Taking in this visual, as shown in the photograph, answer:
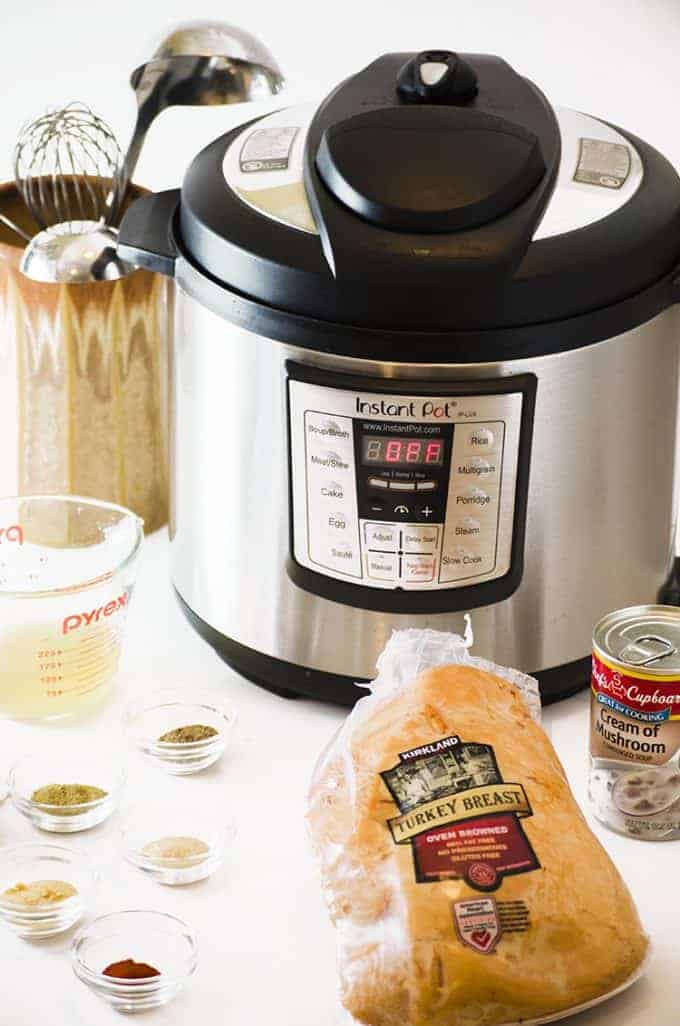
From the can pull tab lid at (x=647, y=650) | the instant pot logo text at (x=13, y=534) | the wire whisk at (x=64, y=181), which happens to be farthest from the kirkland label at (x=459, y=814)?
the wire whisk at (x=64, y=181)

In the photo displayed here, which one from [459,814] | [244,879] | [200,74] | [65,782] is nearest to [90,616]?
[65,782]

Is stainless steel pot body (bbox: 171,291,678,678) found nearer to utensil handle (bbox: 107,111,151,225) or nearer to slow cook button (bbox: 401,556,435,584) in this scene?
slow cook button (bbox: 401,556,435,584)

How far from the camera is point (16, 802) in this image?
1.01m

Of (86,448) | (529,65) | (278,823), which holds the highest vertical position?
(529,65)

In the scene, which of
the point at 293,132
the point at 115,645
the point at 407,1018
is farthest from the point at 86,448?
the point at 407,1018

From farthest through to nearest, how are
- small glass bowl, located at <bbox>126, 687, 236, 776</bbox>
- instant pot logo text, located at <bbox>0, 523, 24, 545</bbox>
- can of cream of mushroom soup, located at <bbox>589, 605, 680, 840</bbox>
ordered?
instant pot logo text, located at <bbox>0, 523, 24, 545</bbox> < small glass bowl, located at <bbox>126, 687, 236, 776</bbox> < can of cream of mushroom soup, located at <bbox>589, 605, 680, 840</bbox>

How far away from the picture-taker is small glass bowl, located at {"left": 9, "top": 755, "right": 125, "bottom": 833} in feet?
3.28

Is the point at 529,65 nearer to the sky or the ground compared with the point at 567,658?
nearer to the sky

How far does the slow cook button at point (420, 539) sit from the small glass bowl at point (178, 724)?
18 centimetres

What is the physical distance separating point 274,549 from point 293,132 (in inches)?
11.3

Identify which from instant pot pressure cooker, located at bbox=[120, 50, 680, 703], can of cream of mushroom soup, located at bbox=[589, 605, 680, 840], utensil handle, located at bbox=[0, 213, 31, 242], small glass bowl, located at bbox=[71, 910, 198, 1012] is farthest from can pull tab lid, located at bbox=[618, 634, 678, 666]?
utensil handle, located at bbox=[0, 213, 31, 242]

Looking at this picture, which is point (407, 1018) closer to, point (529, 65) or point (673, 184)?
point (673, 184)

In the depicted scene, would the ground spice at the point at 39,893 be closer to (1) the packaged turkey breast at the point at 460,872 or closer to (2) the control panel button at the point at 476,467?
(1) the packaged turkey breast at the point at 460,872

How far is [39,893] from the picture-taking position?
930 millimetres
